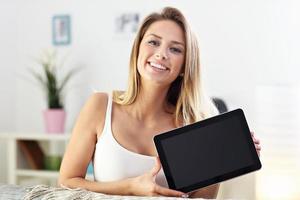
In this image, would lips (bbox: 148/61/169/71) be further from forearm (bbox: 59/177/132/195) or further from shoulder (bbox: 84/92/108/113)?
forearm (bbox: 59/177/132/195)

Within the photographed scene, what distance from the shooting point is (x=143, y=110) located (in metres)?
1.63

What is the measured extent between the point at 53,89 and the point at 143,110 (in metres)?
2.11

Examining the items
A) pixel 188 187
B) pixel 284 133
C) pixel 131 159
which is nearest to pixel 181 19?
pixel 131 159

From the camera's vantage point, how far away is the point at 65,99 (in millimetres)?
3805

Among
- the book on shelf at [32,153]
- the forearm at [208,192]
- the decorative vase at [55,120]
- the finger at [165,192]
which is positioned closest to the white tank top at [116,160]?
the forearm at [208,192]

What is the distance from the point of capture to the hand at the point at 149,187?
47.8 inches

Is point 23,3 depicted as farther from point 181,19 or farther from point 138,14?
point 181,19

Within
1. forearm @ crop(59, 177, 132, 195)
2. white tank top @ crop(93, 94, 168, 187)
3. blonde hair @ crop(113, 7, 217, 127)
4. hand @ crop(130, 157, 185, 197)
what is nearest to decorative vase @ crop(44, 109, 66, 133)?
blonde hair @ crop(113, 7, 217, 127)

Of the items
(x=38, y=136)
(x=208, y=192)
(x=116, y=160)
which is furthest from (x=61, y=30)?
(x=208, y=192)

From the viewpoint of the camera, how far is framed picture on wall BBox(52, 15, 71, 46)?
12.4 ft

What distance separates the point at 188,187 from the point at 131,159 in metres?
0.32

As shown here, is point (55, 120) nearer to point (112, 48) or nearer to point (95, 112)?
point (112, 48)

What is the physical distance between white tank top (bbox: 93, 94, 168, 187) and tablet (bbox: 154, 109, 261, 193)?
270 mm

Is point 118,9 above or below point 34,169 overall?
above
